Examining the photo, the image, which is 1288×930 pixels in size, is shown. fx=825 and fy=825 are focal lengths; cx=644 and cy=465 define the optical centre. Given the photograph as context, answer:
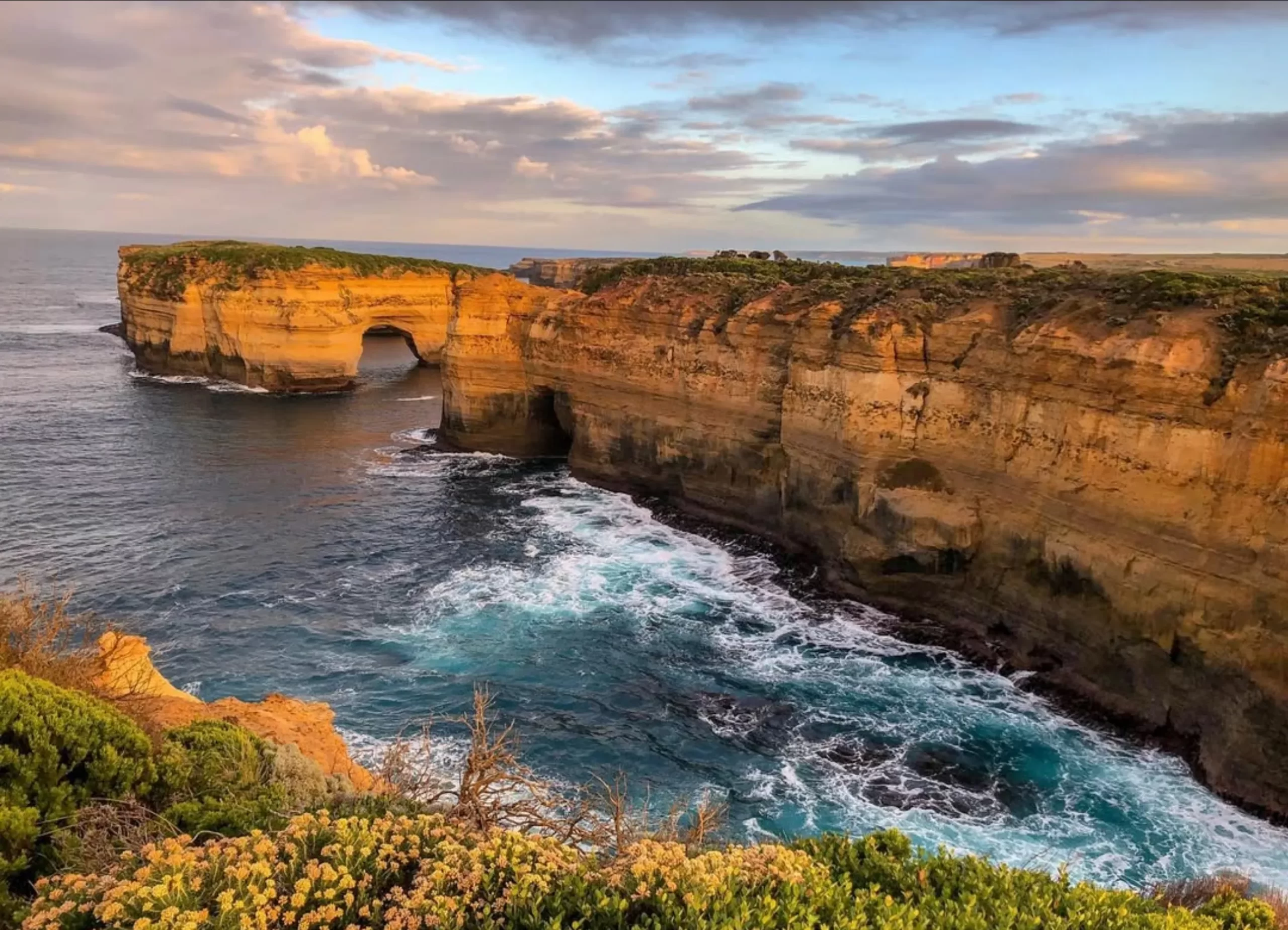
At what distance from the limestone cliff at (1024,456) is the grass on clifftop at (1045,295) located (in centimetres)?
11

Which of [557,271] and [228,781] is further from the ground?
[557,271]

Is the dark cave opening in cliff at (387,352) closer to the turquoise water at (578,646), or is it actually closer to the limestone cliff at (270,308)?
the limestone cliff at (270,308)

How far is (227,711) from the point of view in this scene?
1630cm

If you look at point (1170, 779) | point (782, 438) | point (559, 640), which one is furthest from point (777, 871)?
point (782, 438)

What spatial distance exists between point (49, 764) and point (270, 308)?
185 feet

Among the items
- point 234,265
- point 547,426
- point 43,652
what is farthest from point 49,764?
point 234,265

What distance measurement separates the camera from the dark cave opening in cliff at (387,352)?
75.0m

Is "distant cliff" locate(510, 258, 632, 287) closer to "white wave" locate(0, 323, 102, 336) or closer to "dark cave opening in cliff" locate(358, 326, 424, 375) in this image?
"dark cave opening in cliff" locate(358, 326, 424, 375)

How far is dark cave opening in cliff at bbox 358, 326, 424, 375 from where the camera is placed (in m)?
75.0

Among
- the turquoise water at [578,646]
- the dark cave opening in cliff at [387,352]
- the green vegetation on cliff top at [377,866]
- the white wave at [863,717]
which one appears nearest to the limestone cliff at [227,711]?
the turquoise water at [578,646]

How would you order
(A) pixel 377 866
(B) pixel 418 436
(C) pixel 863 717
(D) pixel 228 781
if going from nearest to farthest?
(A) pixel 377 866 → (D) pixel 228 781 → (C) pixel 863 717 → (B) pixel 418 436

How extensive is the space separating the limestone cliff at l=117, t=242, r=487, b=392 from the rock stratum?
3061cm

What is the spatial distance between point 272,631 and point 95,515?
14169 millimetres

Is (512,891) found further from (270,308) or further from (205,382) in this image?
(205,382)
